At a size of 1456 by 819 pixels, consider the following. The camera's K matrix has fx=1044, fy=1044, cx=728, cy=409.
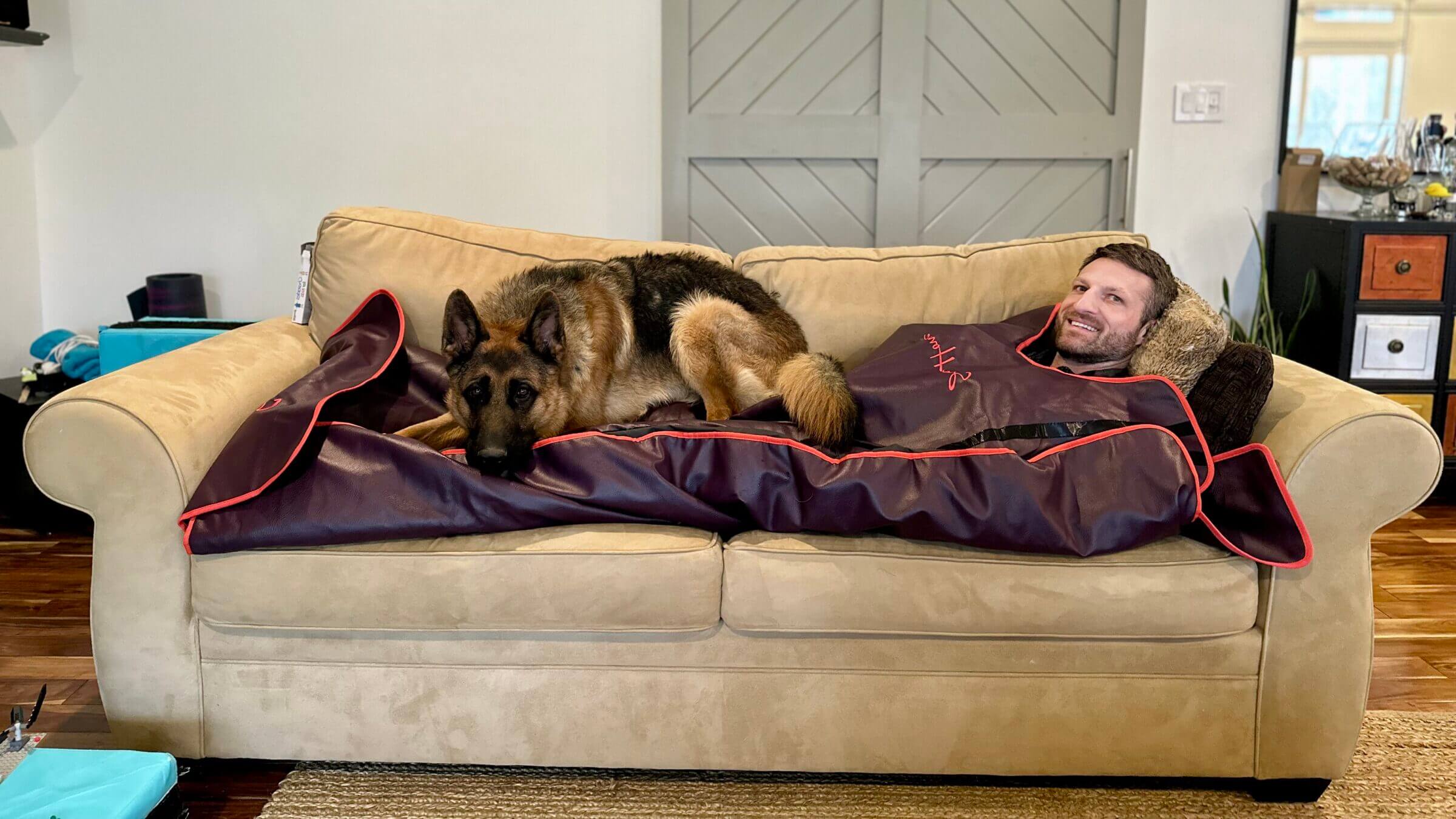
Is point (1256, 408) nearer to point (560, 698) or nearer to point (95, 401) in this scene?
point (560, 698)

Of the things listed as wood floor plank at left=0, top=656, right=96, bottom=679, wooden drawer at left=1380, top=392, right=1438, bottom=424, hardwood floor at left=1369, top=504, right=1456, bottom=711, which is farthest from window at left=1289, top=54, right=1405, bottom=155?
wood floor plank at left=0, top=656, right=96, bottom=679

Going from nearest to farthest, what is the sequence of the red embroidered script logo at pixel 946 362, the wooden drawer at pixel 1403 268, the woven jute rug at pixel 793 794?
the woven jute rug at pixel 793 794
the red embroidered script logo at pixel 946 362
the wooden drawer at pixel 1403 268

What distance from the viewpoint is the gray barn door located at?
12.2 ft

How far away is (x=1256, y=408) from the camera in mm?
1992

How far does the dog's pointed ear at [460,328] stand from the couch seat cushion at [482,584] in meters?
0.44

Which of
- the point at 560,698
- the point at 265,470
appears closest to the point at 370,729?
the point at 560,698

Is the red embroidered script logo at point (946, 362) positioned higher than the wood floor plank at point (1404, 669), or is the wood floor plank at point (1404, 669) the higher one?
the red embroidered script logo at point (946, 362)

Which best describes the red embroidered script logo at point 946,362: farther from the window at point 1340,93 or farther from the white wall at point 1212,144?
the window at point 1340,93

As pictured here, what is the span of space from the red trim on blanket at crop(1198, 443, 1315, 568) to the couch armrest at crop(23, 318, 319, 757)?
183 centimetres

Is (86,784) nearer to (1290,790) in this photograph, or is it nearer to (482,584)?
(482,584)

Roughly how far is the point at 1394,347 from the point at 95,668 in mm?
3932

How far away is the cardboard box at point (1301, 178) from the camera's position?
3844mm

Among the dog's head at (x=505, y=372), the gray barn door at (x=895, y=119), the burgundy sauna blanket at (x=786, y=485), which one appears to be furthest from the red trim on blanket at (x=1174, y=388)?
the gray barn door at (x=895, y=119)

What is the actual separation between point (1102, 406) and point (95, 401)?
1.83 metres
